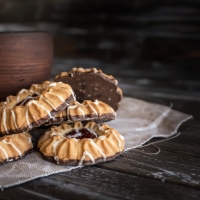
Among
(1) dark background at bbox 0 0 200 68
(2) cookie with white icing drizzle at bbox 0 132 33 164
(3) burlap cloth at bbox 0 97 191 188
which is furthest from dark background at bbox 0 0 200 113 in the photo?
(2) cookie with white icing drizzle at bbox 0 132 33 164

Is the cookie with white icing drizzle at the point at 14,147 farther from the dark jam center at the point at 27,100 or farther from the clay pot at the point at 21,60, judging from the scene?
the clay pot at the point at 21,60

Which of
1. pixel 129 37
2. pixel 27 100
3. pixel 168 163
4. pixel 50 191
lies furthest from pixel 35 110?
pixel 129 37

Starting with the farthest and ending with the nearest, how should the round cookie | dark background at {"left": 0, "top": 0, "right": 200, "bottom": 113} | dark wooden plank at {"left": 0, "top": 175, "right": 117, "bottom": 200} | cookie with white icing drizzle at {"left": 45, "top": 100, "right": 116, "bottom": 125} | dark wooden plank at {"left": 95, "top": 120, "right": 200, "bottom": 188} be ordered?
dark background at {"left": 0, "top": 0, "right": 200, "bottom": 113} < the round cookie < cookie with white icing drizzle at {"left": 45, "top": 100, "right": 116, "bottom": 125} < dark wooden plank at {"left": 95, "top": 120, "right": 200, "bottom": 188} < dark wooden plank at {"left": 0, "top": 175, "right": 117, "bottom": 200}

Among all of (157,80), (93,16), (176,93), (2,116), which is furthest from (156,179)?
(93,16)

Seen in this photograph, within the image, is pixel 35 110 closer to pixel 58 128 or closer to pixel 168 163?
pixel 58 128

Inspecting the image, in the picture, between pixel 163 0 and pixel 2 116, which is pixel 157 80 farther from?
pixel 2 116

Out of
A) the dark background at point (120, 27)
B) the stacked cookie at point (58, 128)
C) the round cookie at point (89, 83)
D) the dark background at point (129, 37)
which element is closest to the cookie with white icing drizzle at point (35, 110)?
the stacked cookie at point (58, 128)

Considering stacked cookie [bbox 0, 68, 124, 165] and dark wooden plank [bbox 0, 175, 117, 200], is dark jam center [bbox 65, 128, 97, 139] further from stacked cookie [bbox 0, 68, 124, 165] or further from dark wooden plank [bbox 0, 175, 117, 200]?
dark wooden plank [bbox 0, 175, 117, 200]
